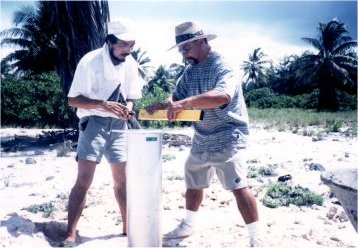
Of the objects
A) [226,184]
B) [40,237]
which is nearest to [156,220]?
[226,184]

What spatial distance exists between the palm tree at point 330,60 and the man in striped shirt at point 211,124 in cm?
3159

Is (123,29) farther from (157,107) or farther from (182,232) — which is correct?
(182,232)

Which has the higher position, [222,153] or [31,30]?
[31,30]

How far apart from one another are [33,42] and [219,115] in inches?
817

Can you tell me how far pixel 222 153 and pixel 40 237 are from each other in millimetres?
1711

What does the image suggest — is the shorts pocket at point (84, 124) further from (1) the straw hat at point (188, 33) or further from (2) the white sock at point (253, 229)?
(2) the white sock at point (253, 229)

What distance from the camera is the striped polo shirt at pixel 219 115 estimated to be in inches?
117

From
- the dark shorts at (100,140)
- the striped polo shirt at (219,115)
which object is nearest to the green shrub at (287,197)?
the striped polo shirt at (219,115)

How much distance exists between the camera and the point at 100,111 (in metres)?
3.17

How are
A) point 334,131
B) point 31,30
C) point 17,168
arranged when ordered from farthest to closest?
point 31,30 → point 334,131 → point 17,168

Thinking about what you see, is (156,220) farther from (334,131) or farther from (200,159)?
(334,131)

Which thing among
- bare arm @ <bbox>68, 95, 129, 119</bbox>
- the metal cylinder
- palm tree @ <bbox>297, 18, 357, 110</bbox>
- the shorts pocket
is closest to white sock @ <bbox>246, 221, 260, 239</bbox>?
the metal cylinder

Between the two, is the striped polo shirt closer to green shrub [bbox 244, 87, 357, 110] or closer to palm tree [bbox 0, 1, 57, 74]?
palm tree [bbox 0, 1, 57, 74]

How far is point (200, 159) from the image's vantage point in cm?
321
